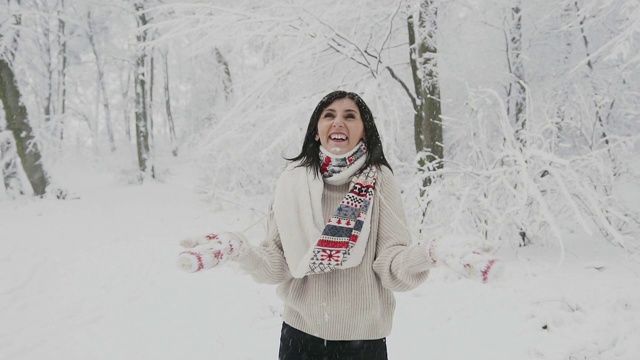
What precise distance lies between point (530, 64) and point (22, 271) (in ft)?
28.7

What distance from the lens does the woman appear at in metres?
1.51

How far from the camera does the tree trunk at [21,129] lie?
10.4 metres

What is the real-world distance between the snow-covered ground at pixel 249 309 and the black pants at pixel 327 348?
1.20 m

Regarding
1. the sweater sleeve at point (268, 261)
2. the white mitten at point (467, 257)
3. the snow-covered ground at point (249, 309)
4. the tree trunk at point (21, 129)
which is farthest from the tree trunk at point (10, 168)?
the white mitten at point (467, 257)

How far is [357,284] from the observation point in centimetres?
158

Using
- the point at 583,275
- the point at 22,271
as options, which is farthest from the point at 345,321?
the point at 22,271

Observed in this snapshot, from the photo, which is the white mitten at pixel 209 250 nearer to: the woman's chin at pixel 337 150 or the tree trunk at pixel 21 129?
the woman's chin at pixel 337 150

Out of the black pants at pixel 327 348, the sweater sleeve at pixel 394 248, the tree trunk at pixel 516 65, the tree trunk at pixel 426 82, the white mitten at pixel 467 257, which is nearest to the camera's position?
the white mitten at pixel 467 257

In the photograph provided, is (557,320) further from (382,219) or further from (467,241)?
(467,241)

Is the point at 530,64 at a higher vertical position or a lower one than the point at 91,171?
higher

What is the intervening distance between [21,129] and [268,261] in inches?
475

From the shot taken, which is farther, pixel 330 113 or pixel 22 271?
pixel 22 271

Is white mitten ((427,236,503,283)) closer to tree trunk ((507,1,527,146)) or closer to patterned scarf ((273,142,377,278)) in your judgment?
patterned scarf ((273,142,377,278))

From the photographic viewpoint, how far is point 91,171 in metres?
19.5
